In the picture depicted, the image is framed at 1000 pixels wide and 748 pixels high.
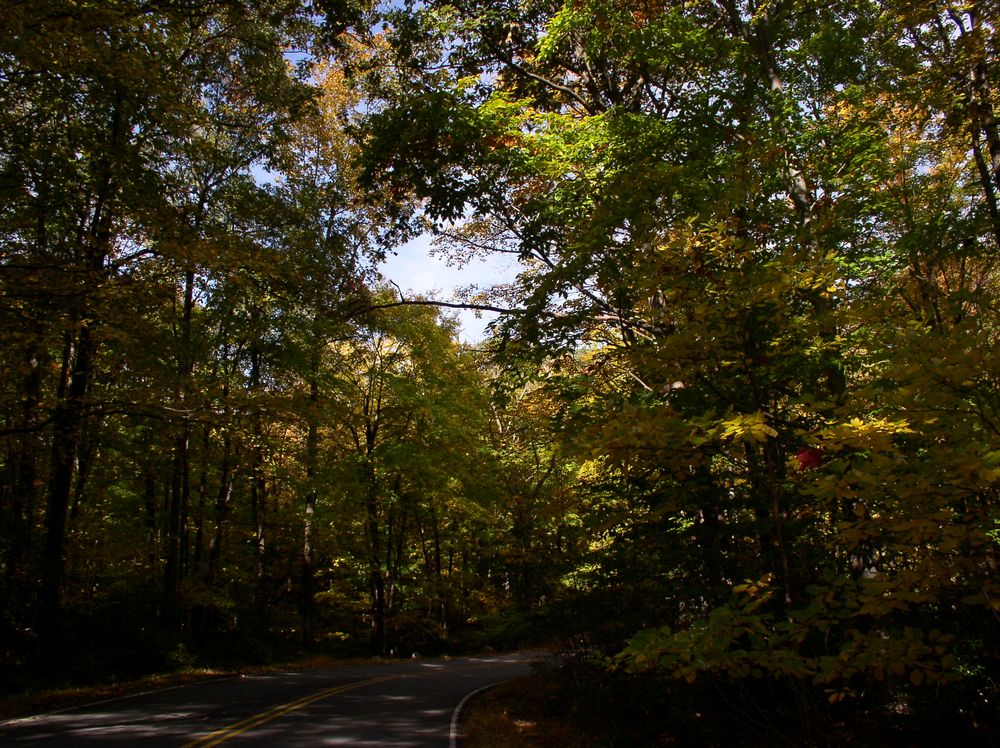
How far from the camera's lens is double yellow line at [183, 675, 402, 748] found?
724cm

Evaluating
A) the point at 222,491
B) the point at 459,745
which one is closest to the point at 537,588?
the point at 459,745

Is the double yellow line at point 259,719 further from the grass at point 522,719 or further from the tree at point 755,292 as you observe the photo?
the tree at point 755,292

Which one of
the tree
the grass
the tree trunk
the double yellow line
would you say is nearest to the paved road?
the double yellow line

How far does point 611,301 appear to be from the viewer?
7.38 m

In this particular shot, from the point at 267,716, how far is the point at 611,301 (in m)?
7.79

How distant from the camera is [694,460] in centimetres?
407

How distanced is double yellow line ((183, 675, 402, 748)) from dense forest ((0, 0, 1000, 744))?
366 centimetres

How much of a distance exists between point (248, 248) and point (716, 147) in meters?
7.97

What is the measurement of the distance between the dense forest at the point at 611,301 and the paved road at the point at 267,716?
242cm

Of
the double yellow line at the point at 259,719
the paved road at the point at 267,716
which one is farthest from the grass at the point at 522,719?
the double yellow line at the point at 259,719

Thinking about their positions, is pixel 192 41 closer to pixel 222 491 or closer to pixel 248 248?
pixel 248 248

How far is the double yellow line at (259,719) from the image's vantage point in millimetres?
7238

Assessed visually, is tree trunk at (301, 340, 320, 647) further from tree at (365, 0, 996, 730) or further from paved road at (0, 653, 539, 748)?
tree at (365, 0, 996, 730)

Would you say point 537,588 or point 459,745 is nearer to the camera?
point 459,745
